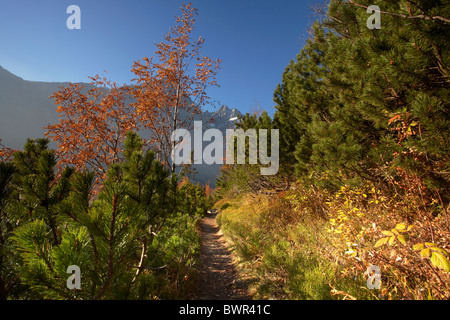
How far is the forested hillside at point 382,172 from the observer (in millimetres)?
1745

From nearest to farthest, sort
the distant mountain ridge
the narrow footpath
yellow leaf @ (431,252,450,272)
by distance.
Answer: yellow leaf @ (431,252,450,272) < the narrow footpath < the distant mountain ridge

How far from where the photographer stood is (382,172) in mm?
2834

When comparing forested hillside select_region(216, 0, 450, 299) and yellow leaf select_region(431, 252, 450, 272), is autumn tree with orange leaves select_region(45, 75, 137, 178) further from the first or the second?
yellow leaf select_region(431, 252, 450, 272)

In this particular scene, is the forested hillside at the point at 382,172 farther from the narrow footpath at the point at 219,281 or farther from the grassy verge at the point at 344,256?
the narrow footpath at the point at 219,281

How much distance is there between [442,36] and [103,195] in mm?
3269

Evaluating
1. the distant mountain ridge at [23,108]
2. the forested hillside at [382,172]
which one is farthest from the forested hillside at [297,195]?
the distant mountain ridge at [23,108]

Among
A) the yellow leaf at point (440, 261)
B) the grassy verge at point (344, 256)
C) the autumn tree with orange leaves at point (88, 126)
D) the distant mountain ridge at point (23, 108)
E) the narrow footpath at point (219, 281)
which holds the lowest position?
the narrow footpath at point (219, 281)

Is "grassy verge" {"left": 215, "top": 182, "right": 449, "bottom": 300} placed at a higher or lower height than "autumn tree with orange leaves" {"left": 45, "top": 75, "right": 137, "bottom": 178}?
lower

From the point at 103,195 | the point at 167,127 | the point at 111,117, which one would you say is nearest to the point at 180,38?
the point at 167,127

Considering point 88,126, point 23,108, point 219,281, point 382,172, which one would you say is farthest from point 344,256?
point 23,108

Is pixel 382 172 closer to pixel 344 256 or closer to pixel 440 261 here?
pixel 344 256

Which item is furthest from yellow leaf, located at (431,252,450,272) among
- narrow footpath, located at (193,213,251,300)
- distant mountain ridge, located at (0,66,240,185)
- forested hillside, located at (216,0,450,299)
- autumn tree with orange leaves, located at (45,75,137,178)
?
distant mountain ridge, located at (0,66,240,185)

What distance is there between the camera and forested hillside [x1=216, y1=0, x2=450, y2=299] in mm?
1745
